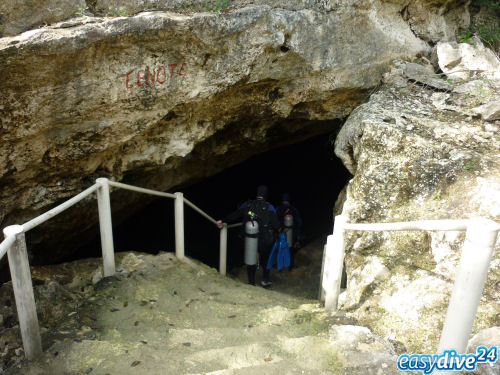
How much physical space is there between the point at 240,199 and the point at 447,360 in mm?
8765

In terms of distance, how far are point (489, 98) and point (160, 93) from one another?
14.1 feet

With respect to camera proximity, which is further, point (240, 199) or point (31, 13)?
point (240, 199)

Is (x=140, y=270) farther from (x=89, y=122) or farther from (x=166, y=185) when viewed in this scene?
(x=166, y=185)

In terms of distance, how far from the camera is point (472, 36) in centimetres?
632

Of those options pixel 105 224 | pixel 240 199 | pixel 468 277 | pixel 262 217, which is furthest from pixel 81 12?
pixel 240 199

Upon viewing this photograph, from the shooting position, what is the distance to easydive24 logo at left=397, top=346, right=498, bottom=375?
1.88 meters

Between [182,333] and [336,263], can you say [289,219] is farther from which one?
[182,333]

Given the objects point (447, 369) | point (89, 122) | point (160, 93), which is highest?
point (160, 93)

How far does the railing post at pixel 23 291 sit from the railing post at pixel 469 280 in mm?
2460

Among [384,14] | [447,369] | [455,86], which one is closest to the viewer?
[447,369]

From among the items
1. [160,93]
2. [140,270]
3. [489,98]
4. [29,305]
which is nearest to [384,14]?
[489,98]

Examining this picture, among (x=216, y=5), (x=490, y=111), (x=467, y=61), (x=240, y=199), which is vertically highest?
(x=216, y=5)

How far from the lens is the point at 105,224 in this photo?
3682 millimetres

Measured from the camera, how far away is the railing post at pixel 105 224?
3.60 m
